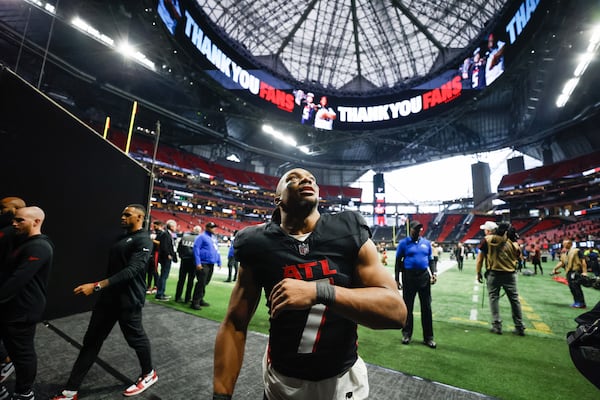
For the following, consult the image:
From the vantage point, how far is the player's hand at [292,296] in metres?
1.04

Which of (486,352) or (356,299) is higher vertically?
(356,299)

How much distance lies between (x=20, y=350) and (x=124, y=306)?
0.88 metres

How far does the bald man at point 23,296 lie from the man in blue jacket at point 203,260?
11.8 feet

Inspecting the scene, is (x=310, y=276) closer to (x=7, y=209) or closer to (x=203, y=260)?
(x=7, y=209)

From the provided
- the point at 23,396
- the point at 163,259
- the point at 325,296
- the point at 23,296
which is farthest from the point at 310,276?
the point at 163,259

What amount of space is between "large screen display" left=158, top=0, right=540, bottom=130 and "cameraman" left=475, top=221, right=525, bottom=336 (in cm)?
2162

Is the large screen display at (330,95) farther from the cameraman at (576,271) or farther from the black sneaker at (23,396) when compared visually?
the black sneaker at (23,396)

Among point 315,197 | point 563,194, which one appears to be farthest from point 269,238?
point 563,194

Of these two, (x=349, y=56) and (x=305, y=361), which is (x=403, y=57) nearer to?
(x=349, y=56)

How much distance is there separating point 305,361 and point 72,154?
589 centimetres

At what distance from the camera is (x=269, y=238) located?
1.49 metres

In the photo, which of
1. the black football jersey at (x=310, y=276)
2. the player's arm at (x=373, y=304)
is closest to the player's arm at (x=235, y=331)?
the black football jersey at (x=310, y=276)

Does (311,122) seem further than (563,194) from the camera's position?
No

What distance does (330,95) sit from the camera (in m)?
35.3
